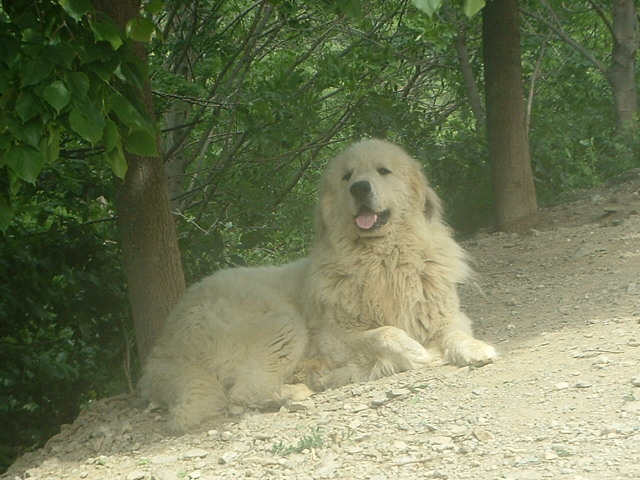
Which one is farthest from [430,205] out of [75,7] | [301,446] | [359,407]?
[75,7]

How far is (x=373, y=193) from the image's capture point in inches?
231

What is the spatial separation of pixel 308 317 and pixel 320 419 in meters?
1.51

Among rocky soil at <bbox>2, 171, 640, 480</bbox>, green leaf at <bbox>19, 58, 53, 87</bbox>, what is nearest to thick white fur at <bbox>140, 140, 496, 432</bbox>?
rocky soil at <bbox>2, 171, 640, 480</bbox>

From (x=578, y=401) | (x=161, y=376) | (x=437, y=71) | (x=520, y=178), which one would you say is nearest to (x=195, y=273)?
(x=161, y=376)

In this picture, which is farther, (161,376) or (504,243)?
(504,243)

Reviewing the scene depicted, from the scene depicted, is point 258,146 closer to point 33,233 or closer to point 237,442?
point 33,233

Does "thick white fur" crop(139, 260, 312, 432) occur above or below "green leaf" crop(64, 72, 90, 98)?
below

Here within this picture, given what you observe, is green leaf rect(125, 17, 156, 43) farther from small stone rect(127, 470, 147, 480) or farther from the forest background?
small stone rect(127, 470, 147, 480)

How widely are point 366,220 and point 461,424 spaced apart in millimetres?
2126

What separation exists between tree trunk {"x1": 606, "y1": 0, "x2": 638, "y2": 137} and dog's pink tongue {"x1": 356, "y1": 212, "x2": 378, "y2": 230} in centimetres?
605

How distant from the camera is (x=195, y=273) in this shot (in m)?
7.89

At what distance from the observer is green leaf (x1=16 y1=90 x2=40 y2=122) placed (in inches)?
150

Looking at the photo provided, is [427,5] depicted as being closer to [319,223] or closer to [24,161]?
[24,161]

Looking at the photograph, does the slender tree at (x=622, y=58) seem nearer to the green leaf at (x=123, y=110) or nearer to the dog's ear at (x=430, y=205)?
the dog's ear at (x=430, y=205)
